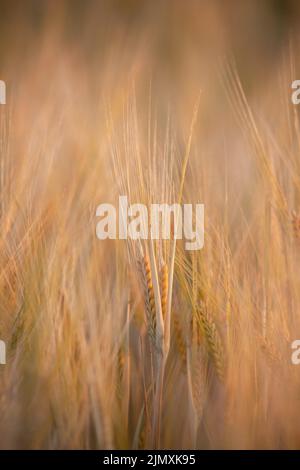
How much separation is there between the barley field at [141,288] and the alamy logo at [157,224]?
0.02 meters

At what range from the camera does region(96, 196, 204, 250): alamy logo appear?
0.88 metres

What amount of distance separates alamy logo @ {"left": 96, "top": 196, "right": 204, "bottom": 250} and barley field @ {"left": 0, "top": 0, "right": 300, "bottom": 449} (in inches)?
0.7

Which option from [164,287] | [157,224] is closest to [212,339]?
[164,287]

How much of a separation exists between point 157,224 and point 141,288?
144mm

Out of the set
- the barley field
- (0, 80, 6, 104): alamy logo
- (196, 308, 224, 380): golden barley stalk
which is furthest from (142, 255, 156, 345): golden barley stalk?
(0, 80, 6, 104): alamy logo

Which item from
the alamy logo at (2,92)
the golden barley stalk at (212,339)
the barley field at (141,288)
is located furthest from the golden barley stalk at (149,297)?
the alamy logo at (2,92)

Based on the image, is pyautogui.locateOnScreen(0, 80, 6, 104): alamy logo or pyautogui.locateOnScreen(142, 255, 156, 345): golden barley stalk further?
pyautogui.locateOnScreen(0, 80, 6, 104): alamy logo

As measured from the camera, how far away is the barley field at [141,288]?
840 millimetres

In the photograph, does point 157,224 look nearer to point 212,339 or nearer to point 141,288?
point 141,288

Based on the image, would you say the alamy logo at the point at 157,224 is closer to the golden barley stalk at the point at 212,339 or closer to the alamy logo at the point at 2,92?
the golden barley stalk at the point at 212,339

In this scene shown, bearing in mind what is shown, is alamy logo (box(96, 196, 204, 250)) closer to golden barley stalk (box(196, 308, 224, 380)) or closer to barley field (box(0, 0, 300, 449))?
barley field (box(0, 0, 300, 449))

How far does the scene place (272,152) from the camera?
1.11 m
